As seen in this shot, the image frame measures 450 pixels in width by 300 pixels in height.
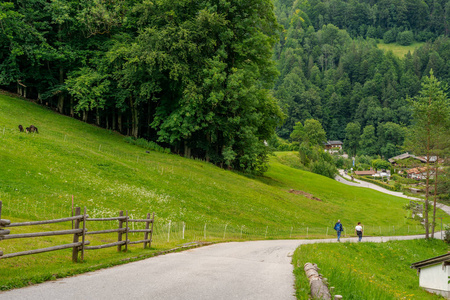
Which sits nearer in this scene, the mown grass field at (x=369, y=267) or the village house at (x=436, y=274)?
the mown grass field at (x=369, y=267)

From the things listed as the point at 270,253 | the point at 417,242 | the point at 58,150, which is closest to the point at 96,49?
the point at 58,150

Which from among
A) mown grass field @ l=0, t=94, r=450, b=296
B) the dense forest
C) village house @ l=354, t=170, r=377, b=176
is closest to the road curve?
mown grass field @ l=0, t=94, r=450, b=296

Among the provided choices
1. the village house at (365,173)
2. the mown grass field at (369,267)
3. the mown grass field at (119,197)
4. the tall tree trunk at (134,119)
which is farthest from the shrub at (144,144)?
the village house at (365,173)

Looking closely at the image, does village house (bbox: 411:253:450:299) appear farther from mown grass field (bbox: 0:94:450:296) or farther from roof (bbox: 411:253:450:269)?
mown grass field (bbox: 0:94:450:296)

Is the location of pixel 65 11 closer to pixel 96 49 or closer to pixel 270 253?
pixel 96 49

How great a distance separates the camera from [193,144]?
5341cm

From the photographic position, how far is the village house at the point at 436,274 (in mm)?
26297

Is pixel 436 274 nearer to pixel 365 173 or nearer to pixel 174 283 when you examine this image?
pixel 174 283

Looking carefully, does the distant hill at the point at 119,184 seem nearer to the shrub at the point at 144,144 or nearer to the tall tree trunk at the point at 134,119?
the shrub at the point at 144,144

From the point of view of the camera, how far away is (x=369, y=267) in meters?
26.2

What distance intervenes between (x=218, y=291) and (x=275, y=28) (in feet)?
168

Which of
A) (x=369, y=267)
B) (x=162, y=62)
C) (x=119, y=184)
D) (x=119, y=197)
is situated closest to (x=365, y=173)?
(x=162, y=62)

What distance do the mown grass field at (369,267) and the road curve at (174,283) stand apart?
106cm

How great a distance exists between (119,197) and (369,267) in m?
18.5
